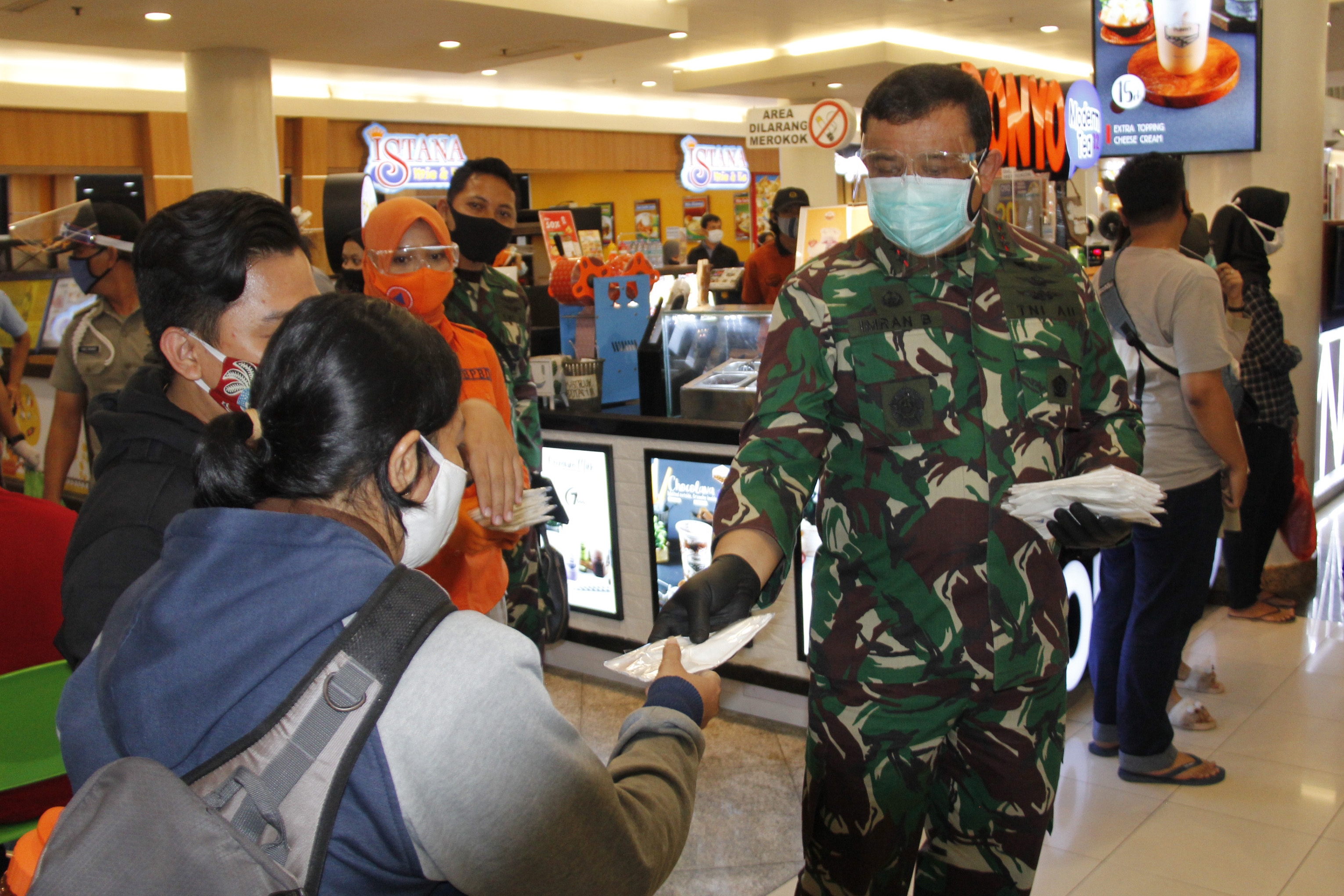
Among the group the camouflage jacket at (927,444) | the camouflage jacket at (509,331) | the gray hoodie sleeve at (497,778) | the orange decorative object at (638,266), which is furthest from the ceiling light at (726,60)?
the gray hoodie sleeve at (497,778)

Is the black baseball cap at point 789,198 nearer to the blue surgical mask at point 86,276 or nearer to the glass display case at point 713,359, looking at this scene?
the glass display case at point 713,359

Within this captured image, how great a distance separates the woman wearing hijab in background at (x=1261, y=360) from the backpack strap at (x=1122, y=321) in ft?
4.46

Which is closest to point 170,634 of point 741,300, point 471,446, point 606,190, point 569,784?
point 569,784

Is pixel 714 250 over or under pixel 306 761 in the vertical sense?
over

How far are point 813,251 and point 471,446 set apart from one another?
3.29 metres

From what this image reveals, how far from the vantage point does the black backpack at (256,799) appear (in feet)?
2.56

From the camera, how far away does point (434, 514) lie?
115 cm

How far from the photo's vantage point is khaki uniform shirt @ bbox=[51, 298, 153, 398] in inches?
150

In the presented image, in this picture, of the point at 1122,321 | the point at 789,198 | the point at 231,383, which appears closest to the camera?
the point at 231,383

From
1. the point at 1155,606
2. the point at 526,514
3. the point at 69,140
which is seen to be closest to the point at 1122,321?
the point at 1155,606

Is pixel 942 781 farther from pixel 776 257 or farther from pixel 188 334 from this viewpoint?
pixel 776 257

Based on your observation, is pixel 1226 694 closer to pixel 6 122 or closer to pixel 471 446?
pixel 471 446

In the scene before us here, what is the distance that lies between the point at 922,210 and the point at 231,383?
3.87 feet

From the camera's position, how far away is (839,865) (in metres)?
1.85
